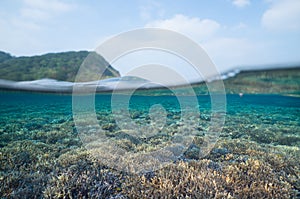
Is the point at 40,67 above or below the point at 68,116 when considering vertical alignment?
above

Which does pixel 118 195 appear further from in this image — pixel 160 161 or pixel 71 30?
pixel 71 30

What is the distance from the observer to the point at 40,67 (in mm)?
10820

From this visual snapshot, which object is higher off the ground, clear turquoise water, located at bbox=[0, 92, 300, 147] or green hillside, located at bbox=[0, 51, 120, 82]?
green hillside, located at bbox=[0, 51, 120, 82]

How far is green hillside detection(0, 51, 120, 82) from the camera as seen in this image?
1066cm

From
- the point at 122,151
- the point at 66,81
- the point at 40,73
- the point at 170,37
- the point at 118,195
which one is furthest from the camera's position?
the point at 66,81

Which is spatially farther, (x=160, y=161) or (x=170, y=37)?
(x=170, y=37)

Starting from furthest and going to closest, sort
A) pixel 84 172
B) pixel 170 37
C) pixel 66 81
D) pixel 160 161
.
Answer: pixel 66 81 < pixel 170 37 < pixel 160 161 < pixel 84 172

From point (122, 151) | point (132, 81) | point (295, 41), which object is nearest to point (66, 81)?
point (132, 81)

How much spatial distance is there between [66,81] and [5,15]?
4.43 meters

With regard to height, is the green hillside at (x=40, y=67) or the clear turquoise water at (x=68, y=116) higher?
the green hillside at (x=40, y=67)

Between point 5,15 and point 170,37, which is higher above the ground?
point 5,15

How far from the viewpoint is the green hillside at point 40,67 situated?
10656 mm

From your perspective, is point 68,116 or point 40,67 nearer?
point 40,67

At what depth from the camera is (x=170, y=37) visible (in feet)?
23.8
